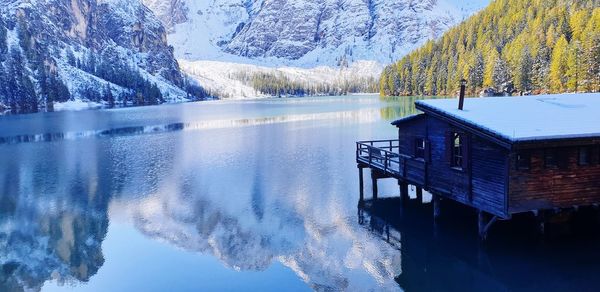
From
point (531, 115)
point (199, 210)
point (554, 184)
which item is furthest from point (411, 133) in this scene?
point (199, 210)

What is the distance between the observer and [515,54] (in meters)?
122

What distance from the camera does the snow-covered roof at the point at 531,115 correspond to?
69.9 ft

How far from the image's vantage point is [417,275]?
21.7m

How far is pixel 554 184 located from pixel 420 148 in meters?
7.79

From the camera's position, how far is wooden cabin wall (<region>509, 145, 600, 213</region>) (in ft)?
70.5

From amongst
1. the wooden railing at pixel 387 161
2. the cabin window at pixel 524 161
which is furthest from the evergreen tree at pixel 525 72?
the cabin window at pixel 524 161

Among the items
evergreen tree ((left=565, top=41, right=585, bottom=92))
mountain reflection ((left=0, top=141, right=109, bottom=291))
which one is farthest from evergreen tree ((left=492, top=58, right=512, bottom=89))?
mountain reflection ((left=0, top=141, right=109, bottom=291))

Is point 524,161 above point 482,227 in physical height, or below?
above

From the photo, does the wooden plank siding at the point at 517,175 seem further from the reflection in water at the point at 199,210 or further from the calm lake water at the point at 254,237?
the reflection in water at the point at 199,210

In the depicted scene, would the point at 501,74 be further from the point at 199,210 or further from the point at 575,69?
the point at 199,210

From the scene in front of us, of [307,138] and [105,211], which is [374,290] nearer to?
[105,211]

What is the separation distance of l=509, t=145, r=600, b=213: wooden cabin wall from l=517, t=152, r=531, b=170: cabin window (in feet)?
0.45

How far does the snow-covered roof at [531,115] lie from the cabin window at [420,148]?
236cm

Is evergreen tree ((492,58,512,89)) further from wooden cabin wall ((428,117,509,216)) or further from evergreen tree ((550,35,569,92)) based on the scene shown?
wooden cabin wall ((428,117,509,216))
